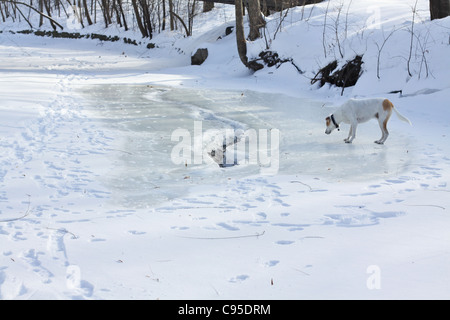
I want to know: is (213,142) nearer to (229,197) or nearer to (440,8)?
(229,197)

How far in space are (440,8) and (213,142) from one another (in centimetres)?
933

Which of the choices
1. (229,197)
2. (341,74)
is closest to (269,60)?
(341,74)

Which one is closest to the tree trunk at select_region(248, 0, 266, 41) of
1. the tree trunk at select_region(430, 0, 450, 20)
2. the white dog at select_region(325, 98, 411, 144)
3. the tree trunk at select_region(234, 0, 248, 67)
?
the tree trunk at select_region(234, 0, 248, 67)

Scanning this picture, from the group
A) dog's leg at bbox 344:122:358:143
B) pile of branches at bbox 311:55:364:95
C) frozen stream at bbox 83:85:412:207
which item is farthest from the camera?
pile of branches at bbox 311:55:364:95

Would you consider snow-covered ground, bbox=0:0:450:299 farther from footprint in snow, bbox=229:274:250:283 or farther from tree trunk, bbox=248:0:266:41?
tree trunk, bbox=248:0:266:41

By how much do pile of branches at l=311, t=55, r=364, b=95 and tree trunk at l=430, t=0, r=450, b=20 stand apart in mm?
2530

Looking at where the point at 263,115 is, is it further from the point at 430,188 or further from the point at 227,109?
the point at 430,188

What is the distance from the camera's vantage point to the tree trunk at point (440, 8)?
13.8 metres

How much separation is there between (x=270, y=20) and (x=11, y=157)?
1519 cm

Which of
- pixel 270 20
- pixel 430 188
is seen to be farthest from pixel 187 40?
pixel 430 188

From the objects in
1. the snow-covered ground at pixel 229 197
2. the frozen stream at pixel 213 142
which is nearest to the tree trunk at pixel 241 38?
the snow-covered ground at pixel 229 197

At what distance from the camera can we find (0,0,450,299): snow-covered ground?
360cm

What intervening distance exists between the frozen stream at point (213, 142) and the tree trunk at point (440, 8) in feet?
16.0

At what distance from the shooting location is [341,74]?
46.2 feet
